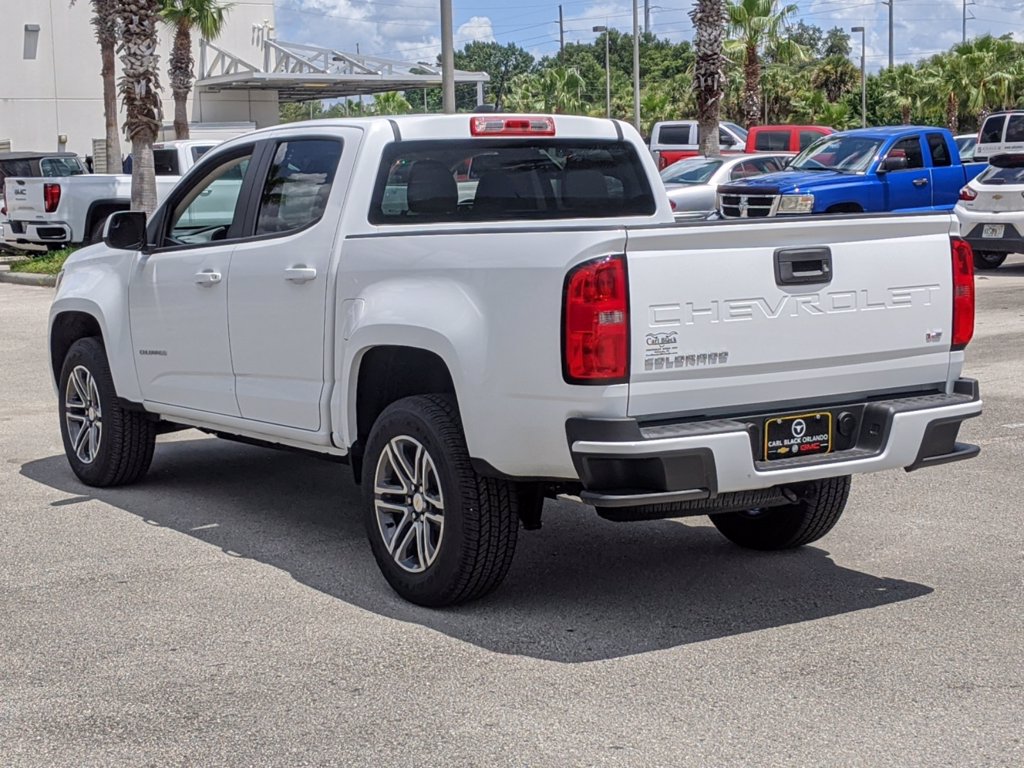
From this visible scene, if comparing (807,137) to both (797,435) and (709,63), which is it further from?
(797,435)

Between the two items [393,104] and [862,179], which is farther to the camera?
[393,104]

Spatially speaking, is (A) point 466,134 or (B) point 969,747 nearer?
(B) point 969,747

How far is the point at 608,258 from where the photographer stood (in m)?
4.96

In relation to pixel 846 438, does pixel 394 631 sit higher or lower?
lower

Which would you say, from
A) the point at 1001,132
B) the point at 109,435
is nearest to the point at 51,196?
the point at 109,435

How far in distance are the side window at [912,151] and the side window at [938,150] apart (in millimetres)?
267

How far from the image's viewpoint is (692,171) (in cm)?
2484

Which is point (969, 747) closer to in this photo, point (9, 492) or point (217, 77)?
point (9, 492)

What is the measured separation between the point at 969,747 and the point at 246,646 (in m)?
2.49

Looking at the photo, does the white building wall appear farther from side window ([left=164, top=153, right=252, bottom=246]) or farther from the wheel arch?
the wheel arch

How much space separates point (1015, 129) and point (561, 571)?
2668 centimetres

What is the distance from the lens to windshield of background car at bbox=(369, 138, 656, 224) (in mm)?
6461

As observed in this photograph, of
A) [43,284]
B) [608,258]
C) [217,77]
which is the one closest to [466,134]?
[608,258]

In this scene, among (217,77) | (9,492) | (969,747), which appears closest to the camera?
(969,747)
